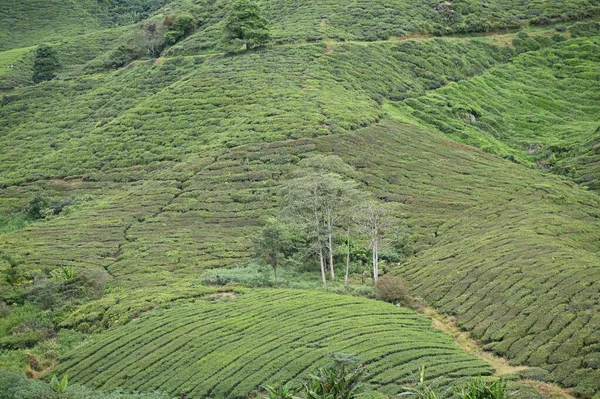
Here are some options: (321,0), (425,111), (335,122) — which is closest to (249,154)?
(335,122)

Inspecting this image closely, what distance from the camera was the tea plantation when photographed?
133ft

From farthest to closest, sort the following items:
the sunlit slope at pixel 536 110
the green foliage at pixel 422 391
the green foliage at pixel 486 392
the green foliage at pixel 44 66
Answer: the green foliage at pixel 44 66, the sunlit slope at pixel 536 110, the green foliage at pixel 422 391, the green foliage at pixel 486 392

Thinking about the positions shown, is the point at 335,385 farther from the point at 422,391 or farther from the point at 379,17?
the point at 379,17

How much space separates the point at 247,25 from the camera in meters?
105

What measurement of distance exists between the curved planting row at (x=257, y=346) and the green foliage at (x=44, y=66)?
90.6 metres

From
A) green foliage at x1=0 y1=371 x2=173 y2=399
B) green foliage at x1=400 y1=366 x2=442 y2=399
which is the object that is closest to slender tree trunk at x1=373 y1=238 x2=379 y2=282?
green foliage at x1=400 y1=366 x2=442 y2=399

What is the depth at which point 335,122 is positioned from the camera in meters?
79.9

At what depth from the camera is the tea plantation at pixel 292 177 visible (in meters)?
40.5

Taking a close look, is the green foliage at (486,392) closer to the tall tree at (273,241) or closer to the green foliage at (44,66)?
the tall tree at (273,241)

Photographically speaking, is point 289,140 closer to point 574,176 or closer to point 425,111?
point 425,111

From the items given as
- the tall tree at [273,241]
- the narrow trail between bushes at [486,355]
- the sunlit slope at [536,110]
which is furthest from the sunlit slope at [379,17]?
the narrow trail between bushes at [486,355]

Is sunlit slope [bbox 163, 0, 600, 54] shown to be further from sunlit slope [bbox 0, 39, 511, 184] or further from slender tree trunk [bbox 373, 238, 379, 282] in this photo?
slender tree trunk [bbox 373, 238, 379, 282]

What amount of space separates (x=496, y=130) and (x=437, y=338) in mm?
Answer: 60959

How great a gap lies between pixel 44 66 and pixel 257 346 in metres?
100
